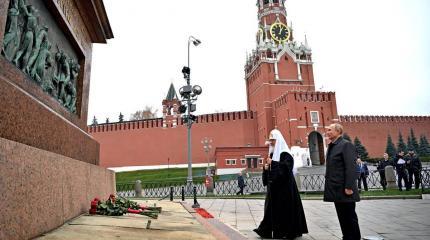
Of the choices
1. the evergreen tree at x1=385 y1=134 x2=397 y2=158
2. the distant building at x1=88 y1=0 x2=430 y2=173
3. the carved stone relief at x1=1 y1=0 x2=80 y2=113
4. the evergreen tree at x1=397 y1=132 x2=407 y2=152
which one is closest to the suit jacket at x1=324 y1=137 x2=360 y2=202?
the carved stone relief at x1=1 y1=0 x2=80 y2=113

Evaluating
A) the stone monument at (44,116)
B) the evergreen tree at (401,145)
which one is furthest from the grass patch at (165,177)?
the evergreen tree at (401,145)

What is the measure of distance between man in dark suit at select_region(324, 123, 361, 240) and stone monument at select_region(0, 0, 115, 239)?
8.64 feet

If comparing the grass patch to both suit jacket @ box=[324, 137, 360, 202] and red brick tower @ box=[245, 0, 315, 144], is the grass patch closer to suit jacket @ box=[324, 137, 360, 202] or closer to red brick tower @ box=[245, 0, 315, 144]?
red brick tower @ box=[245, 0, 315, 144]

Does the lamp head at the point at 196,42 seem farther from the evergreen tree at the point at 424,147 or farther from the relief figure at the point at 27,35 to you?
the evergreen tree at the point at 424,147

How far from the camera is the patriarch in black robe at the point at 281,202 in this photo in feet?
12.8

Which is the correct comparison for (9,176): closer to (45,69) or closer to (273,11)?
(45,69)

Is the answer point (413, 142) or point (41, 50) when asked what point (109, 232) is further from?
point (413, 142)

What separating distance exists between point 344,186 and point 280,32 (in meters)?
→ 43.4

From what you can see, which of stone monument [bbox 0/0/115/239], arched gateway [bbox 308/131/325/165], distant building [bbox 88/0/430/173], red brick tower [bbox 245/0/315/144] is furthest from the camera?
red brick tower [bbox 245/0/315/144]

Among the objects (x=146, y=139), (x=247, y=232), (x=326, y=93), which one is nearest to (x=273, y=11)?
(x=326, y=93)

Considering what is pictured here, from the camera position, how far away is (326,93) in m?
34.6

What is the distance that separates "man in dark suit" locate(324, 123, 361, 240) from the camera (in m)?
3.23

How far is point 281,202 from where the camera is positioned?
4.03m

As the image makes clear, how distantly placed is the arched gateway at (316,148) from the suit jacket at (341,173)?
31540 millimetres
